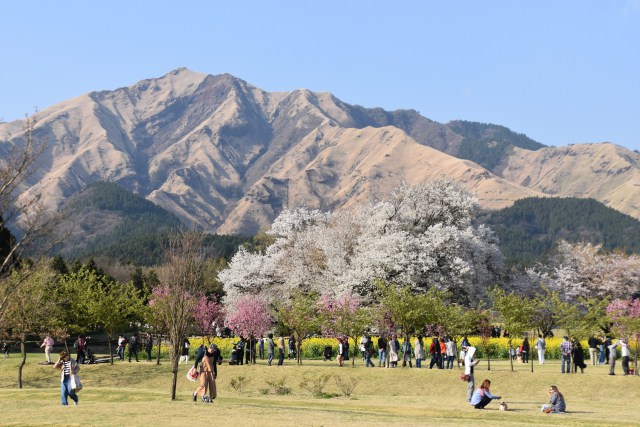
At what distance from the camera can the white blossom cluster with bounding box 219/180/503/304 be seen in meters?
59.2

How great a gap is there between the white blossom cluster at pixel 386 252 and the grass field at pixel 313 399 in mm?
13028

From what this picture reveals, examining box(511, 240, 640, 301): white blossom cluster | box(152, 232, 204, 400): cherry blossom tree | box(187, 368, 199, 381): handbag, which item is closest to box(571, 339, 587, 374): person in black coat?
box(152, 232, 204, 400): cherry blossom tree

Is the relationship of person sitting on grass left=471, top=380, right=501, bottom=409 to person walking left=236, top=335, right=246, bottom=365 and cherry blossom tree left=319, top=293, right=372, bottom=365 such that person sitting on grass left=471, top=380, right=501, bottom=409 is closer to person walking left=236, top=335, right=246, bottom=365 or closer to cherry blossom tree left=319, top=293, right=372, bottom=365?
cherry blossom tree left=319, top=293, right=372, bottom=365

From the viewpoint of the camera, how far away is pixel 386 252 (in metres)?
59.2

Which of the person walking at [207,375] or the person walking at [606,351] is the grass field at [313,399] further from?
the person walking at [606,351]

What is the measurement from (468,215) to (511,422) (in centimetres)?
4525

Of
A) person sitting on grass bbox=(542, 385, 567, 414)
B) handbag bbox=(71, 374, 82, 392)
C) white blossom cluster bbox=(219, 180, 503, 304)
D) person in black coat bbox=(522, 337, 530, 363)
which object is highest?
white blossom cluster bbox=(219, 180, 503, 304)

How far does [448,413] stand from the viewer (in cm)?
2642

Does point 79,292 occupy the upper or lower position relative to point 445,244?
lower

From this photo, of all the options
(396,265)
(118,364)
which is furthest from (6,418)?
(396,265)

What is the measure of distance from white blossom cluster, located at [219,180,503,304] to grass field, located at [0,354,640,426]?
13.0 metres

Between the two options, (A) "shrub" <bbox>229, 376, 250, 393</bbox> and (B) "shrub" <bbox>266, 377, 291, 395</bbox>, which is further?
(A) "shrub" <bbox>229, 376, 250, 393</bbox>

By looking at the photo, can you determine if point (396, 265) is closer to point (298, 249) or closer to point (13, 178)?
point (298, 249)

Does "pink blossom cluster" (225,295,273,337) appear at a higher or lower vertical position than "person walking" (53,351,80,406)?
higher
